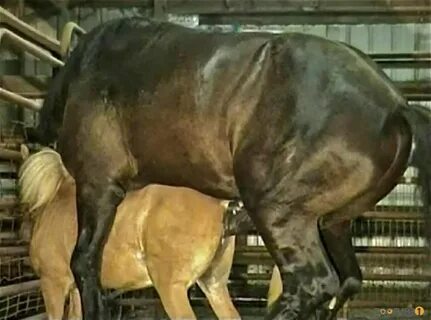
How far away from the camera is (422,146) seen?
37.5 inches

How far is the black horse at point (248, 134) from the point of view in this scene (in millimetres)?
934

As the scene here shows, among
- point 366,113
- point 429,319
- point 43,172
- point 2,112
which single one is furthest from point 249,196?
point 2,112

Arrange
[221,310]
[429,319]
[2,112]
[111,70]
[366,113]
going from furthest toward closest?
1. [2,112]
2. [429,319]
3. [221,310]
4. [111,70]
5. [366,113]

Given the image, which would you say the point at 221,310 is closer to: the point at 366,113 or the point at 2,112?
the point at 366,113

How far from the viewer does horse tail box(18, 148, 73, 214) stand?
128 cm

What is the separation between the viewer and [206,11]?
1.33 m

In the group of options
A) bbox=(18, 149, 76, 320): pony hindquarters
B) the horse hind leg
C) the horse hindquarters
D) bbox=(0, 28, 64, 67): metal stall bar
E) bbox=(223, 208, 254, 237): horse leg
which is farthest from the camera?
bbox=(0, 28, 64, 67): metal stall bar

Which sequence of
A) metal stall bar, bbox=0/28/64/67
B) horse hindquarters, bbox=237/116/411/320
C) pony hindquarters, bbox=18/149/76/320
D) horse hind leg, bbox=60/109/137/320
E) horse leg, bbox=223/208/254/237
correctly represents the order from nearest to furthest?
horse hindquarters, bbox=237/116/411/320 → horse hind leg, bbox=60/109/137/320 → horse leg, bbox=223/208/254/237 → pony hindquarters, bbox=18/149/76/320 → metal stall bar, bbox=0/28/64/67

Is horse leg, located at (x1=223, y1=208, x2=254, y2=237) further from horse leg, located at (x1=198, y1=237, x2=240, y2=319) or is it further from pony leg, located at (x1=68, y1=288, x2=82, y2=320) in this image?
pony leg, located at (x1=68, y1=288, x2=82, y2=320)

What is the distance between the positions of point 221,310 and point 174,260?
0.48 ft

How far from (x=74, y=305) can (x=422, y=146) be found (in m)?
0.59

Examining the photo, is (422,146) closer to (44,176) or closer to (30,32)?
(44,176)

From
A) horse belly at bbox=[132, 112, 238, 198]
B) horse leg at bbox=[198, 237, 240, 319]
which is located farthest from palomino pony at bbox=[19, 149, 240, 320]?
horse belly at bbox=[132, 112, 238, 198]
